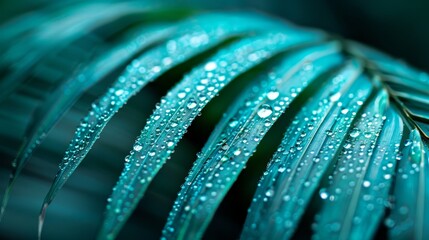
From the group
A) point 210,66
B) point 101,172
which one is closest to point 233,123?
point 210,66

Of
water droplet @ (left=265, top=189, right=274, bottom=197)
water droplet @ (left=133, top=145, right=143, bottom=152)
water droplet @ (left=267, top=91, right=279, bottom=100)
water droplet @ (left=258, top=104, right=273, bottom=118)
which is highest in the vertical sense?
water droplet @ (left=267, top=91, right=279, bottom=100)

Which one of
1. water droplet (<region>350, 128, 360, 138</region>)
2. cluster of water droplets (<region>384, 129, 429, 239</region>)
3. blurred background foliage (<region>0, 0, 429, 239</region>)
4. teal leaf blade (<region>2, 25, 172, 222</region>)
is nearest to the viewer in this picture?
cluster of water droplets (<region>384, 129, 429, 239</region>)

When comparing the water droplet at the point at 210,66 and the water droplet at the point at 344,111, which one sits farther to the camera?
the water droplet at the point at 210,66

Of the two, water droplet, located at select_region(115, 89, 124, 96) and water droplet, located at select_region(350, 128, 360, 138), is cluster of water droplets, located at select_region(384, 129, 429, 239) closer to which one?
water droplet, located at select_region(350, 128, 360, 138)

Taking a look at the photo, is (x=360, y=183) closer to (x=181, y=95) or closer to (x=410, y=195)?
(x=410, y=195)

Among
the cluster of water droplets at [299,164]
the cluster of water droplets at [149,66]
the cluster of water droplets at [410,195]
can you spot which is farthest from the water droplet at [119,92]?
the cluster of water droplets at [410,195]

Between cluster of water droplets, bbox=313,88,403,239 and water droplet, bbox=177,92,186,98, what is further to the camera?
water droplet, bbox=177,92,186,98

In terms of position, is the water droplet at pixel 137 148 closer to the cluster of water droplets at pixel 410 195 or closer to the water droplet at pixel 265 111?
the water droplet at pixel 265 111

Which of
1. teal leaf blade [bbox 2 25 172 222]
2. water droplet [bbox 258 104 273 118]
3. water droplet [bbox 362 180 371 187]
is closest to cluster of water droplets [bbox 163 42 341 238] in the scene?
water droplet [bbox 258 104 273 118]

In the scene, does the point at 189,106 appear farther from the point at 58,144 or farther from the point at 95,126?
the point at 58,144
